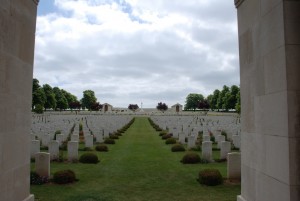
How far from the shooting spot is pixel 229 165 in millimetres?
9320

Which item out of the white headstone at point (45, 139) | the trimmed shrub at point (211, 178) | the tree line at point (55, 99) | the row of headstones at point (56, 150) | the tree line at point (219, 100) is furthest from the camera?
the tree line at point (219, 100)

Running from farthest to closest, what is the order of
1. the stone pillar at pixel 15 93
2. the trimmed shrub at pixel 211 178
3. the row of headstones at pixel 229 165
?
the row of headstones at pixel 229 165 → the trimmed shrub at pixel 211 178 → the stone pillar at pixel 15 93

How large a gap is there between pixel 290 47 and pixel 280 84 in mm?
482

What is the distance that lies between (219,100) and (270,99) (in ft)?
291

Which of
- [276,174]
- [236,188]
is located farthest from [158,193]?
[276,174]

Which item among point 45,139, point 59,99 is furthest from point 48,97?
point 45,139

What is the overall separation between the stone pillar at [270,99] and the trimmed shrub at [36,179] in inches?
220

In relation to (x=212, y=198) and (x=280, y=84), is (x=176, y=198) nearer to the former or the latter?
(x=212, y=198)

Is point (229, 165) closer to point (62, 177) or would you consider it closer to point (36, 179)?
point (62, 177)

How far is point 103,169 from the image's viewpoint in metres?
11.1

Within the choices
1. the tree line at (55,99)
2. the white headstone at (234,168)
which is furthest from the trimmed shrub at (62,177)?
the tree line at (55,99)

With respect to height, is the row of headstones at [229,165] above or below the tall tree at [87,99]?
below

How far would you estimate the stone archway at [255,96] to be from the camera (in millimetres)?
3998

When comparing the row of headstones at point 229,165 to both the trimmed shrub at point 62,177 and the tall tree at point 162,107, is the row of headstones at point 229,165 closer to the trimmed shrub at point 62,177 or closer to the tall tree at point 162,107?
the trimmed shrub at point 62,177
